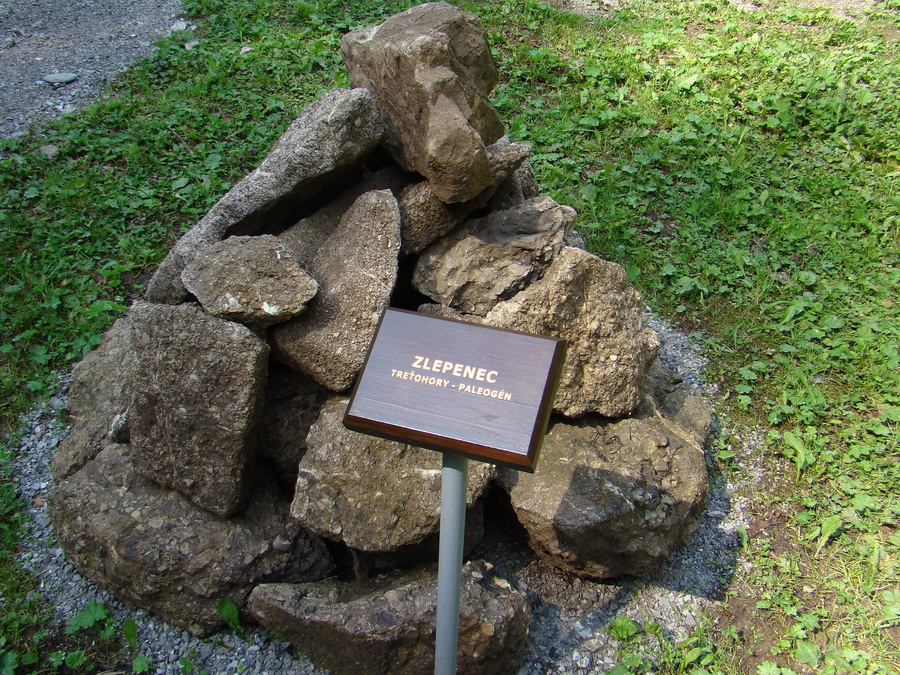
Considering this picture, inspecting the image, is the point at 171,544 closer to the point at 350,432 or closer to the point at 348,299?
the point at 350,432

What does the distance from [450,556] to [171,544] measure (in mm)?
1328

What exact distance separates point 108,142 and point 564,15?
14.6 feet

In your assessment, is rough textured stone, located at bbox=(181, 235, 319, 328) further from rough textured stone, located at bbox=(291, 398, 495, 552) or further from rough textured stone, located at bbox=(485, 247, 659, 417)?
rough textured stone, located at bbox=(485, 247, 659, 417)

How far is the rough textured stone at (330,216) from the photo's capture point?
335 cm

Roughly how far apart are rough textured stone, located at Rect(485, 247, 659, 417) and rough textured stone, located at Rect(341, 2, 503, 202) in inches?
21.4

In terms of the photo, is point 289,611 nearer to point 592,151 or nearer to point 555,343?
point 555,343

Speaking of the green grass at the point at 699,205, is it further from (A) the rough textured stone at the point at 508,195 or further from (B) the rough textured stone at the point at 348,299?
(B) the rough textured stone at the point at 348,299

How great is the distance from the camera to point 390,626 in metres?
2.54

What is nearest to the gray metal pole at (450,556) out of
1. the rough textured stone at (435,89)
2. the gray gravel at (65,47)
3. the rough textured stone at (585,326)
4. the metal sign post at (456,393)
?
the metal sign post at (456,393)

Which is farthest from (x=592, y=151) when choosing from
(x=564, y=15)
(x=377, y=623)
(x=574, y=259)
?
(x=377, y=623)

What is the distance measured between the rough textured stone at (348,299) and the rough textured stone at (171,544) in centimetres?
66

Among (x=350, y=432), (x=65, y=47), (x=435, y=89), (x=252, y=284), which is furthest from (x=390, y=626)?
(x=65, y=47)

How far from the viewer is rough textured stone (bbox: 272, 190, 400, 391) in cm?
293

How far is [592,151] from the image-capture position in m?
5.66
